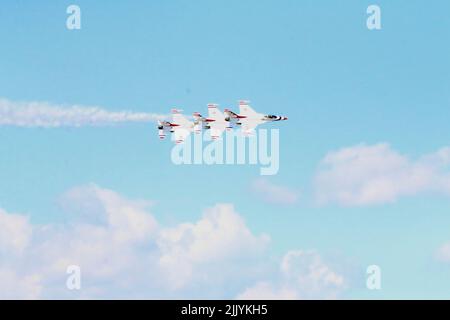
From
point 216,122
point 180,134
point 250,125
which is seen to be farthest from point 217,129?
point 180,134

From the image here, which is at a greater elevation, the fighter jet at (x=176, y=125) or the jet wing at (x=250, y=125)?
the fighter jet at (x=176, y=125)

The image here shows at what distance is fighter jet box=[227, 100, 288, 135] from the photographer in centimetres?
14075

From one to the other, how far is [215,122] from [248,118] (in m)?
5.59

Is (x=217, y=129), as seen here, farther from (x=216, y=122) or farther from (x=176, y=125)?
(x=176, y=125)

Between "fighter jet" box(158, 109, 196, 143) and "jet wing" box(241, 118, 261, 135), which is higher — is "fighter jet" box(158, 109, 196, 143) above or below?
above

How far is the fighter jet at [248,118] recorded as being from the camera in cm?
14075

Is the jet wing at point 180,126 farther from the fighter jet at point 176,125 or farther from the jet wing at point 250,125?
the jet wing at point 250,125

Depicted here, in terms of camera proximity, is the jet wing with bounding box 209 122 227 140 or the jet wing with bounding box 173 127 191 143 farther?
the jet wing with bounding box 173 127 191 143

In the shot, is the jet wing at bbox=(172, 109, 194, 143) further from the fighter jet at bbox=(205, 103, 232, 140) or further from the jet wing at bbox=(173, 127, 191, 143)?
the fighter jet at bbox=(205, 103, 232, 140)

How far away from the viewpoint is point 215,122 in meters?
144

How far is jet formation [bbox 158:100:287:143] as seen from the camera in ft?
463
